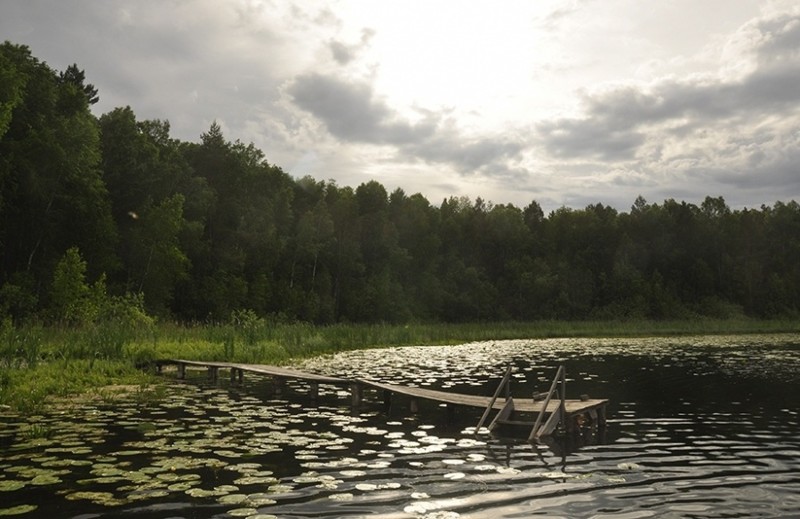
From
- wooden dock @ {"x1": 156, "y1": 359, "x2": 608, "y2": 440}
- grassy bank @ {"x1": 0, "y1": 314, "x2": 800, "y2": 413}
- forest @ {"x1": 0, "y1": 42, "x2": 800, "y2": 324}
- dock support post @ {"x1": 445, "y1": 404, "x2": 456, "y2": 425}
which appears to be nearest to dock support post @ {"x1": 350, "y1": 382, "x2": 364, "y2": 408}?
wooden dock @ {"x1": 156, "y1": 359, "x2": 608, "y2": 440}

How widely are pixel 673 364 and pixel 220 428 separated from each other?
2178cm

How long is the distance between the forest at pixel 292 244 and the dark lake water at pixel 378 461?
15763 mm

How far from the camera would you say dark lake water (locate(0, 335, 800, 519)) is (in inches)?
293

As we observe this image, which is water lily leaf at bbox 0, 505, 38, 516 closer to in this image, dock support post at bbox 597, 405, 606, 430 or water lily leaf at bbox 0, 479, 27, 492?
water lily leaf at bbox 0, 479, 27, 492

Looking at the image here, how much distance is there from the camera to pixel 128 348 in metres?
22.6

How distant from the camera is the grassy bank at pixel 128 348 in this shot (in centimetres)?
1631

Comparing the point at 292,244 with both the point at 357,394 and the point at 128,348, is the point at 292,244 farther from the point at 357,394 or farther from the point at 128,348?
the point at 357,394

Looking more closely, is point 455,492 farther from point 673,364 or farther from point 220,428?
point 673,364

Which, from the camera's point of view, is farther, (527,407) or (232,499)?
(527,407)

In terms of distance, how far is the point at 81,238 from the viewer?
158 ft

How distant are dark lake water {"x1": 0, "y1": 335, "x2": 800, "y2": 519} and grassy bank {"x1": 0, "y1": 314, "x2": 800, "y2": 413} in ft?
7.22

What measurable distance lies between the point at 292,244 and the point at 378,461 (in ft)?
206

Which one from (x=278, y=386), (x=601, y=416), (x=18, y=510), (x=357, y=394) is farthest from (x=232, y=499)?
(x=278, y=386)

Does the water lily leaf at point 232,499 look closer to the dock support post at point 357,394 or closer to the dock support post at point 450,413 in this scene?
the dock support post at point 450,413
